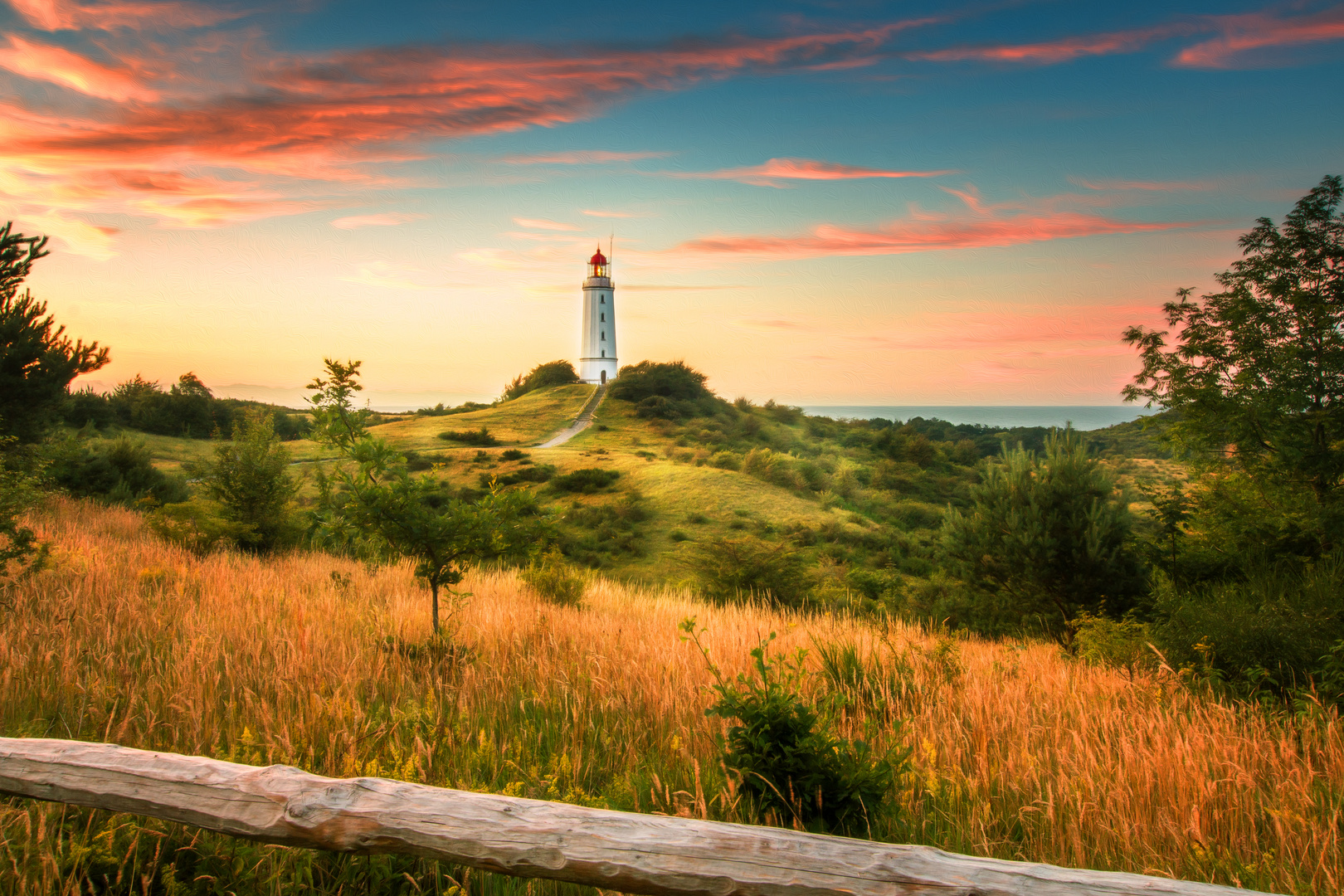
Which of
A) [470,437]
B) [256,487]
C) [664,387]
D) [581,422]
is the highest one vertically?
[664,387]

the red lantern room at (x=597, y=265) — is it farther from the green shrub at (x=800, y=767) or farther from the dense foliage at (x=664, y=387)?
the green shrub at (x=800, y=767)

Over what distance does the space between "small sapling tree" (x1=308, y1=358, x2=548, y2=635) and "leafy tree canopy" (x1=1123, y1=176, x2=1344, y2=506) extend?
12581 mm

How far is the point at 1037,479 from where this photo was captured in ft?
44.8

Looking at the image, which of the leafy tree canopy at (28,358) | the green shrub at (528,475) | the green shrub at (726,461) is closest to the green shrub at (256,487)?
the leafy tree canopy at (28,358)

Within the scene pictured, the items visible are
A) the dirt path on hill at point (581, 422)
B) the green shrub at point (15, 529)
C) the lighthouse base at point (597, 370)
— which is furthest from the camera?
the lighthouse base at point (597, 370)

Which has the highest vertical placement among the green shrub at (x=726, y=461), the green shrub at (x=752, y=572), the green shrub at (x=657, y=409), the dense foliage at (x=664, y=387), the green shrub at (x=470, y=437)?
the dense foliage at (x=664, y=387)

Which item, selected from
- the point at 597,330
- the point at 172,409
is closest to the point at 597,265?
the point at 597,330

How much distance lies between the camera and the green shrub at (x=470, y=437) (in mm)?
46406

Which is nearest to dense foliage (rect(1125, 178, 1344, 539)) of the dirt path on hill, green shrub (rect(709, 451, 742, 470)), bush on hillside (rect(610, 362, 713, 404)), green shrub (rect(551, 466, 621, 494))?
green shrub (rect(551, 466, 621, 494))

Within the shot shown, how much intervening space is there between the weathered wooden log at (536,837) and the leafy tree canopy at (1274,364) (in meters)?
12.7

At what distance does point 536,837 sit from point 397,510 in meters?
4.91

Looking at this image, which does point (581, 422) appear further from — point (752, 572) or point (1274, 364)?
point (1274, 364)

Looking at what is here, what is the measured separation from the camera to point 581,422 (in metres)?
58.8

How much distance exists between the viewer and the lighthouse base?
74250mm
